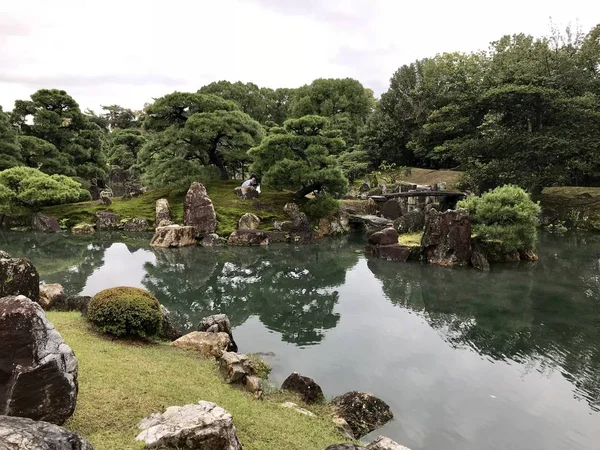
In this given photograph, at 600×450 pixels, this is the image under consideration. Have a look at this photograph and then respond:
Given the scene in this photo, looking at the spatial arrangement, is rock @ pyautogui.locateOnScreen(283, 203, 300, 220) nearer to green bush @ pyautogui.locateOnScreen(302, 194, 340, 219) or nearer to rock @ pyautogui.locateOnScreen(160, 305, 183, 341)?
green bush @ pyautogui.locateOnScreen(302, 194, 340, 219)

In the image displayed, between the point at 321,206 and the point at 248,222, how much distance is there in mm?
5041

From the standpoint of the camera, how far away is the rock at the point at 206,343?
9656 millimetres

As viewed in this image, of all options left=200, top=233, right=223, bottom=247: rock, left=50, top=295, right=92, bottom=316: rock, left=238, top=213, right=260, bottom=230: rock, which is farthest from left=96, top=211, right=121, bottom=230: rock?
left=50, top=295, right=92, bottom=316: rock

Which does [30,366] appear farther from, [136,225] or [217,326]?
[136,225]

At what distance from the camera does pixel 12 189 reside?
98.8 ft

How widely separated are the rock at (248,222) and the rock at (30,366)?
2259 cm

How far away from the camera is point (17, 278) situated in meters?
10.1

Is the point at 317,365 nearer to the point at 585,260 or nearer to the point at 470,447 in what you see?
the point at 470,447

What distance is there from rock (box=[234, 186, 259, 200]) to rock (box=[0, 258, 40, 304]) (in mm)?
20303

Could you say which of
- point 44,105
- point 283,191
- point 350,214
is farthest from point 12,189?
point 350,214

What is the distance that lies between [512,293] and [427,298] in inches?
132

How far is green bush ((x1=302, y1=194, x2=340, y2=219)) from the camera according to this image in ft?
94.4

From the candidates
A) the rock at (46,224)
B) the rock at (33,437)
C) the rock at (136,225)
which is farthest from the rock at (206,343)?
the rock at (46,224)

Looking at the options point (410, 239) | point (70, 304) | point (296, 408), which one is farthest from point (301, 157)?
point (296, 408)
